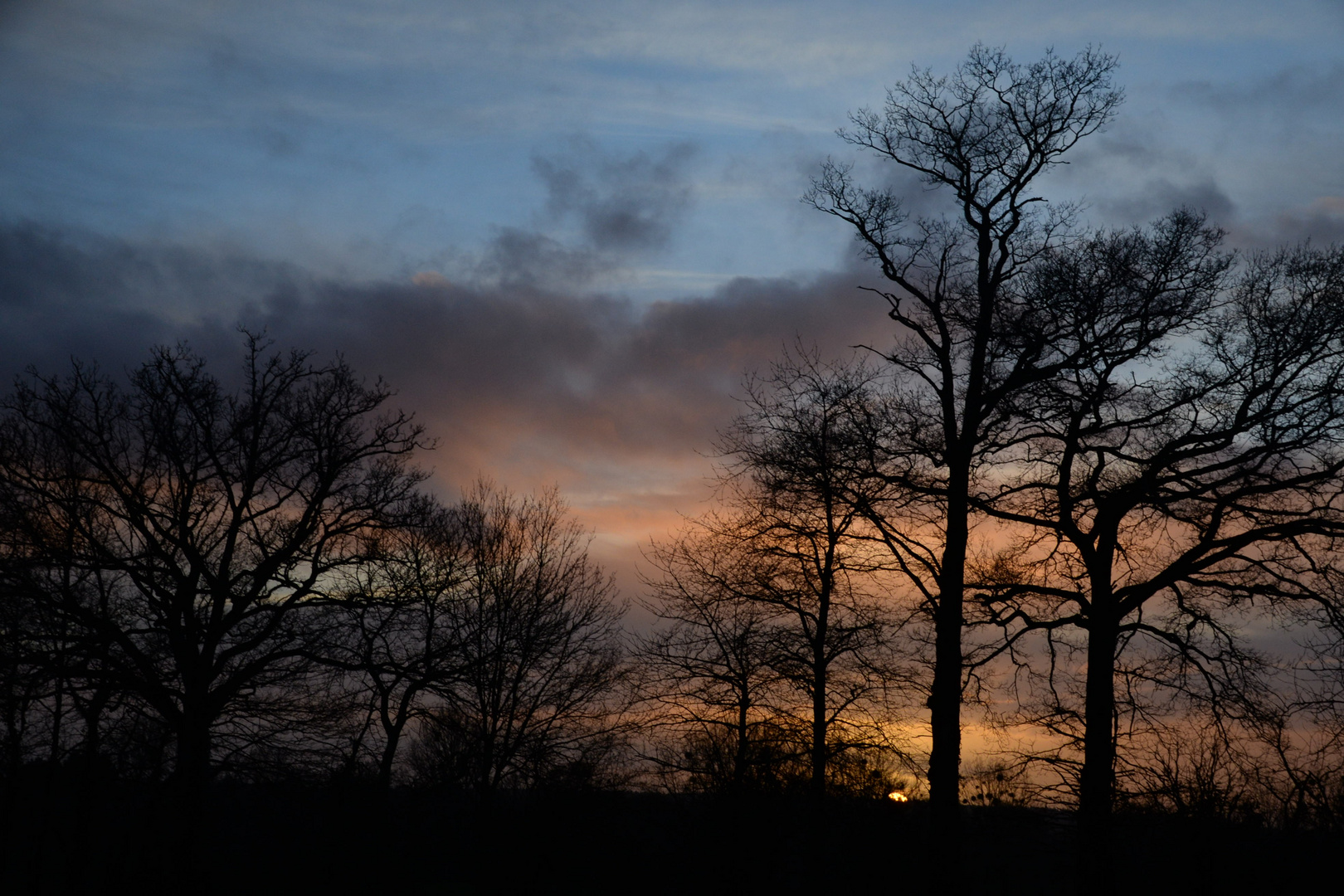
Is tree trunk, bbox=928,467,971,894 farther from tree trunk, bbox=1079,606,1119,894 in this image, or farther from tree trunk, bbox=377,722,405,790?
tree trunk, bbox=377,722,405,790

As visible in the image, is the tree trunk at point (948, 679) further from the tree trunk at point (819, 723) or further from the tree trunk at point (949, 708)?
the tree trunk at point (819, 723)

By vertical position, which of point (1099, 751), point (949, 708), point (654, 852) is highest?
point (949, 708)

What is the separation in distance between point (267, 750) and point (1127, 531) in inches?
687

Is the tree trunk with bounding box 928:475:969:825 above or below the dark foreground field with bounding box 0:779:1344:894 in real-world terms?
above

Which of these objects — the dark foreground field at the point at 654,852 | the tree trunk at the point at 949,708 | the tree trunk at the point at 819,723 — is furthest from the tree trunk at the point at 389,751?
the tree trunk at the point at 949,708

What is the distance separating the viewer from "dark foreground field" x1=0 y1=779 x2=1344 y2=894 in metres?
13.1

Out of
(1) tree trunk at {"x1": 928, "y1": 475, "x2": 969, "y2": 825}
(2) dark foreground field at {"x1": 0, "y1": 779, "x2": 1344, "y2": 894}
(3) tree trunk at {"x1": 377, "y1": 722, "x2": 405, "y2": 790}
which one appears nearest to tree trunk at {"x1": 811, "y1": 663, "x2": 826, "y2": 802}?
(2) dark foreground field at {"x1": 0, "y1": 779, "x2": 1344, "y2": 894}

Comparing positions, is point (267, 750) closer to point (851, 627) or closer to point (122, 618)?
point (122, 618)

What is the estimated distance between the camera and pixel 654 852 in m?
16.0

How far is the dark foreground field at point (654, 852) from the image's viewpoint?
1309 cm

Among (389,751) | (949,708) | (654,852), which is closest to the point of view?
(949,708)

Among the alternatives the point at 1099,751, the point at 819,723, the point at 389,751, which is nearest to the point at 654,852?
the point at 819,723

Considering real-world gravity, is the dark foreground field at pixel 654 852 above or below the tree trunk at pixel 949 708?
below

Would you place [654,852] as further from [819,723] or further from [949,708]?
[949,708]
